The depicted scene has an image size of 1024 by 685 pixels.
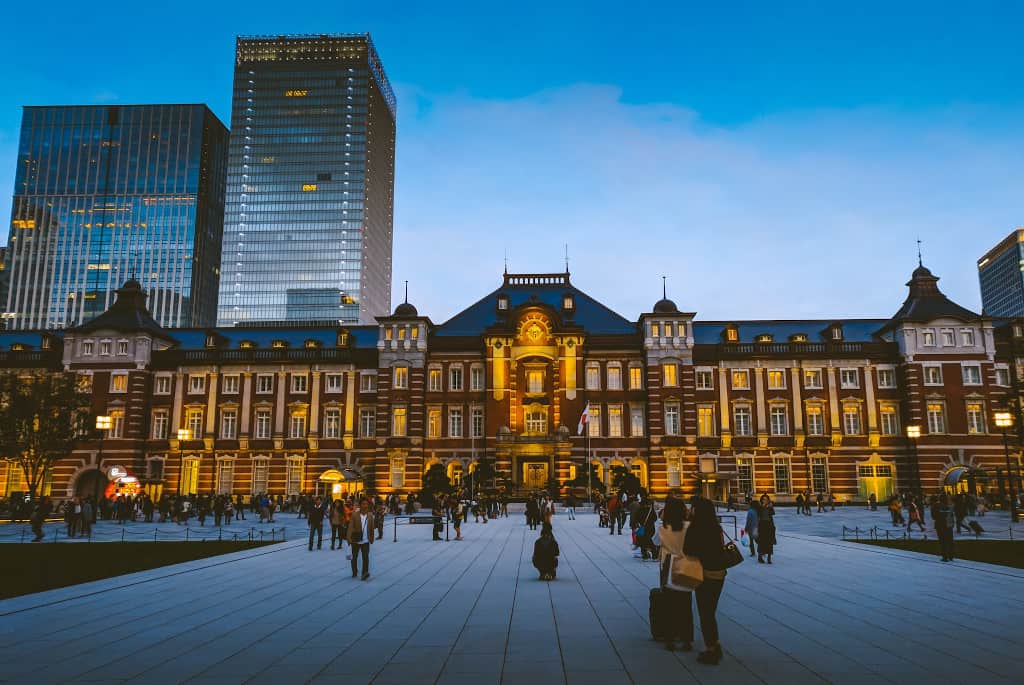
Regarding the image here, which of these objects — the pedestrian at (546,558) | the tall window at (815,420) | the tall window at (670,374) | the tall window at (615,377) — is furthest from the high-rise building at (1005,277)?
the pedestrian at (546,558)

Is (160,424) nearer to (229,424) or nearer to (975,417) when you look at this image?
(229,424)

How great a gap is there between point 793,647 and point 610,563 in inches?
421

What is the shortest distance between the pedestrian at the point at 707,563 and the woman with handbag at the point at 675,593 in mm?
444

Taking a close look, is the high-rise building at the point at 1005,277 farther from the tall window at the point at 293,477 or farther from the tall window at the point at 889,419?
the tall window at the point at 293,477

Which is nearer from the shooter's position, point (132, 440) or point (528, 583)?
point (528, 583)

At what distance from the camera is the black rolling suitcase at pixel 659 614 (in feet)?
34.0

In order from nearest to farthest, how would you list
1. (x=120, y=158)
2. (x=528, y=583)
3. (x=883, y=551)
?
(x=528, y=583), (x=883, y=551), (x=120, y=158)

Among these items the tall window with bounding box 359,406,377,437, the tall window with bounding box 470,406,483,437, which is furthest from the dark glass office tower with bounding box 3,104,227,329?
the tall window with bounding box 470,406,483,437

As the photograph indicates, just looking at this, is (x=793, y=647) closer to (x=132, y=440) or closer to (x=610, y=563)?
(x=610, y=563)

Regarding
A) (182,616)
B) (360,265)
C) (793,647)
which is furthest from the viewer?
(360,265)

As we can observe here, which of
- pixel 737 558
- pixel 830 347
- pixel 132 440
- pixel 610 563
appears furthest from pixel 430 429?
pixel 737 558

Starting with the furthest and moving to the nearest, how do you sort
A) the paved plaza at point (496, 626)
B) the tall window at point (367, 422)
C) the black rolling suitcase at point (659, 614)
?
the tall window at point (367, 422) < the black rolling suitcase at point (659, 614) < the paved plaza at point (496, 626)

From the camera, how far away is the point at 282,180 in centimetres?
15250

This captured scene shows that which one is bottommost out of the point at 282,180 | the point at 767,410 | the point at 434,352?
the point at 767,410
